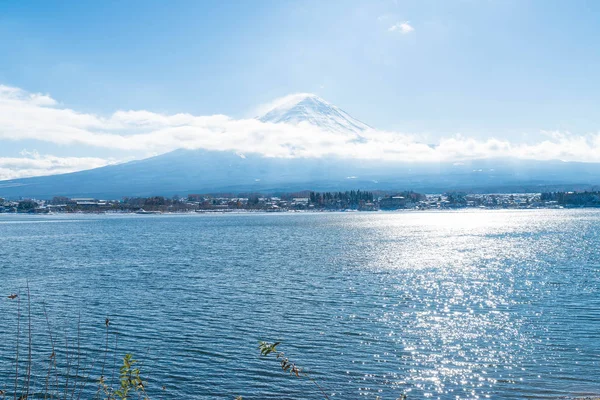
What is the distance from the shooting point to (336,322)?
17484 mm

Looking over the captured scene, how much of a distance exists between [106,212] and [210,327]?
15809 cm

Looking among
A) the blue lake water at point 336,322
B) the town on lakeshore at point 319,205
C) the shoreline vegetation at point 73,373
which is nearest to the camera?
the shoreline vegetation at point 73,373

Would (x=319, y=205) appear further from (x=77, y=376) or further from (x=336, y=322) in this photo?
(x=77, y=376)

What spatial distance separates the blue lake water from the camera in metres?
12.4

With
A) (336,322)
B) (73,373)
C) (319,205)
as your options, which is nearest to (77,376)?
(73,373)

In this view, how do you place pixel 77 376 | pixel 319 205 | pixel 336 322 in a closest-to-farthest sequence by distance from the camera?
pixel 77 376, pixel 336 322, pixel 319 205

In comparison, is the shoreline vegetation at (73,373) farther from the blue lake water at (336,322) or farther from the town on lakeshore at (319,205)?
the town on lakeshore at (319,205)

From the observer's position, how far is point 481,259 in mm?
36469

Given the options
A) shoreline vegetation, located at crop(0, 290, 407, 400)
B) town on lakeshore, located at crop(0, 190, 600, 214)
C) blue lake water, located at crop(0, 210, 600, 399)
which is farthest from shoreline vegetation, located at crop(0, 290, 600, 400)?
town on lakeshore, located at crop(0, 190, 600, 214)

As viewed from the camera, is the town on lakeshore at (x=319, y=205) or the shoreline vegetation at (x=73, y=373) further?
the town on lakeshore at (x=319, y=205)

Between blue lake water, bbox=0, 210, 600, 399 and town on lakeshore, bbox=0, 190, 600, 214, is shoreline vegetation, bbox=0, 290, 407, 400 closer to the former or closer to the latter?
blue lake water, bbox=0, 210, 600, 399

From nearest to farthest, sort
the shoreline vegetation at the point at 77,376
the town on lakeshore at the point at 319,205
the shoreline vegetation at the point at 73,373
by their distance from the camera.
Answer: the shoreline vegetation at the point at 77,376
the shoreline vegetation at the point at 73,373
the town on lakeshore at the point at 319,205

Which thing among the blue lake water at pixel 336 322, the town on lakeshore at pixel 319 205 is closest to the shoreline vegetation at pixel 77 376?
the blue lake water at pixel 336 322

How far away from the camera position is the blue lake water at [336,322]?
40.7ft
